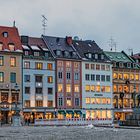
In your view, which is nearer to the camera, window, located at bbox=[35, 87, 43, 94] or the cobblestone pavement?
the cobblestone pavement

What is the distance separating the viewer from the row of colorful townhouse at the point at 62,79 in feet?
281

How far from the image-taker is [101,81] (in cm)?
9775

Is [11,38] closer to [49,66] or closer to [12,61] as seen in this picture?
[12,61]

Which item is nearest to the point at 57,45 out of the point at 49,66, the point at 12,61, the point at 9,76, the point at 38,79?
the point at 49,66

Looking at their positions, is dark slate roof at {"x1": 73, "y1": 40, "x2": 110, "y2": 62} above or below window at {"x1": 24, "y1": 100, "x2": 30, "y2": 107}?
above

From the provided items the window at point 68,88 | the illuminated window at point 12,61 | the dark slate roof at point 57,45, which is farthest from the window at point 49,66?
the illuminated window at point 12,61

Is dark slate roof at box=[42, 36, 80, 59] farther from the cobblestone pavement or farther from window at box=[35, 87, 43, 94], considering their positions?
→ the cobblestone pavement

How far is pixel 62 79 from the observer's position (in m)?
91.6

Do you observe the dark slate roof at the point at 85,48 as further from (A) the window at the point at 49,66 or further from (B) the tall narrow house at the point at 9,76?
(B) the tall narrow house at the point at 9,76

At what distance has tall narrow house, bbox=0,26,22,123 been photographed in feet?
275

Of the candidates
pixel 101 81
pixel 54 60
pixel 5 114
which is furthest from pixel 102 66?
pixel 5 114

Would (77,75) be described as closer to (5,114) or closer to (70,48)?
(70,48)

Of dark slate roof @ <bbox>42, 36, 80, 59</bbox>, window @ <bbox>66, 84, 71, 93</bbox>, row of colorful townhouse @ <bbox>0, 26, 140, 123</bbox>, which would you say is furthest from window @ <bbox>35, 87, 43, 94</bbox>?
dark slate roof @ <bbox>42, 36, 80, 59</bbox>

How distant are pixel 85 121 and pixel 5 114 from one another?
14.6m
